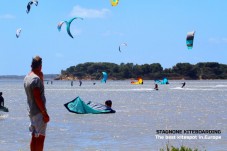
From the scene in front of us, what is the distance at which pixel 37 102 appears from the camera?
7105mm

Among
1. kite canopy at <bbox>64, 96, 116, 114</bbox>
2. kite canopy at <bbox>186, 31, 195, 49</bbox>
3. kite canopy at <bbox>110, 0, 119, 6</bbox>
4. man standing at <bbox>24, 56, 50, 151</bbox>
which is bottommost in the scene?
kite canopy at <bbox>64, 96, 116, 114</bbox>

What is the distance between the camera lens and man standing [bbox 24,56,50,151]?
23.3 ft

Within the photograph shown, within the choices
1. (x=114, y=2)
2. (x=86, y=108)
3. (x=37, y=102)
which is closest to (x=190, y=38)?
(x=114, y=2)

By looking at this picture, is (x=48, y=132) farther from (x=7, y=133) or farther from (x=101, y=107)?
(x=101, y=107)

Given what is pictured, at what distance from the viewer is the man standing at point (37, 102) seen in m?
7.09

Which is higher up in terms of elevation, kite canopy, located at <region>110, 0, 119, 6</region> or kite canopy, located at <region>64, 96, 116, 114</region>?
kite canopy, located at <region>110, 0, 119, 6</region>

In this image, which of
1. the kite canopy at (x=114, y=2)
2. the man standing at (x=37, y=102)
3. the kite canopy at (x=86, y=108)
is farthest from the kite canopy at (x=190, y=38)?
the man standing at (x=37, y=102)

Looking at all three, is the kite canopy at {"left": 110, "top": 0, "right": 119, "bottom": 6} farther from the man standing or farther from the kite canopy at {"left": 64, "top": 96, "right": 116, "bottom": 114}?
the man standing

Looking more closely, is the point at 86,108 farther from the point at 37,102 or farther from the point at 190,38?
the point at 37,102

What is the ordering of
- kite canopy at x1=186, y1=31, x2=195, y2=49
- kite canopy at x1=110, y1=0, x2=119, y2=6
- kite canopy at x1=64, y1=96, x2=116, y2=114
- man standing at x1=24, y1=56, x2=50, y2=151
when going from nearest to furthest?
man standing at x1=24, y1=56, x2=50, y2=151, kite canopy at x1=64, y1=96, x2=116, y2=114, kite canopy at x1=110, y1=0, x2=119, y2=6, kite canopy at x1=186, y1=31, x2=195, y2=49

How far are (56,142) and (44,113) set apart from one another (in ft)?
20.0

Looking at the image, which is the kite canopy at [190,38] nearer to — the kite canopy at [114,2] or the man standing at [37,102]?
the kite canopy at [114,2]

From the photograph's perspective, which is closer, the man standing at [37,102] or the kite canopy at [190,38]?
the man standing at [37,102]

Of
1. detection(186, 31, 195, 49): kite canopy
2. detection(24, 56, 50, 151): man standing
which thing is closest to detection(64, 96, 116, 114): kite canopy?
detection(186, 31, 195, 49): kite canopy
